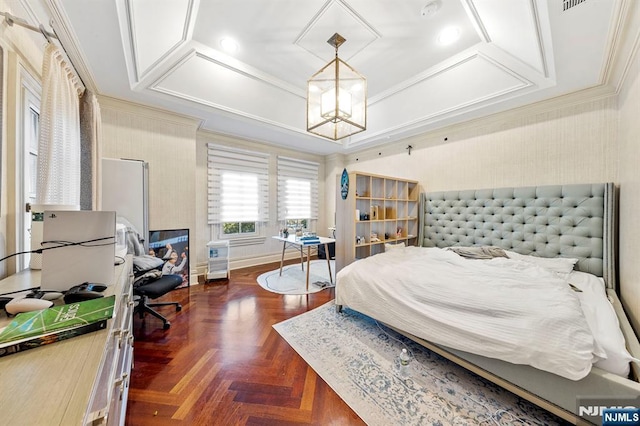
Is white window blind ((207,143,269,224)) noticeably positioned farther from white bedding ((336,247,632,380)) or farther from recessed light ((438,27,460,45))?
recessed light ((438,27,460,45))

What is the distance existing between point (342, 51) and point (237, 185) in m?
2.80

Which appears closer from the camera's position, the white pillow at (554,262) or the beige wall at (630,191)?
the beige wall at (630,191)

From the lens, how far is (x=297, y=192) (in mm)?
5121

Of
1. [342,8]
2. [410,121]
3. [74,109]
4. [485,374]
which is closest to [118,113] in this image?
[74,109]

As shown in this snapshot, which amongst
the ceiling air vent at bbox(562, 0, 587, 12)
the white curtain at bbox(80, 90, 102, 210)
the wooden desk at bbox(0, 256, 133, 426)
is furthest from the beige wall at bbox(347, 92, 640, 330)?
the white curtain at bbox(80, 90, 102, 210)

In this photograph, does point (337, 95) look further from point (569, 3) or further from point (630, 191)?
point (630, 191)

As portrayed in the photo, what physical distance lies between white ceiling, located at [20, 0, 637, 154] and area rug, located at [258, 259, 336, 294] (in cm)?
249

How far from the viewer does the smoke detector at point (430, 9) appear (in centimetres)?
194

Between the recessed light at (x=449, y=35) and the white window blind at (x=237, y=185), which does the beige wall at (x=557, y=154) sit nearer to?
the recessed light at (x=449, y=35)

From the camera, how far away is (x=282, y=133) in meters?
3.95

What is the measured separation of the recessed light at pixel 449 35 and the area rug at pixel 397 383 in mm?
2994

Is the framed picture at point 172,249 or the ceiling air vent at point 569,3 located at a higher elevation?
the ceiling air vent at point 569,3

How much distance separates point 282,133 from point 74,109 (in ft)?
8.48

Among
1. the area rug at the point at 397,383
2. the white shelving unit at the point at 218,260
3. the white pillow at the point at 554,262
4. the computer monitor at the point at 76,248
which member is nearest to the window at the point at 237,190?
the white shelving unit at the point at 218,260
